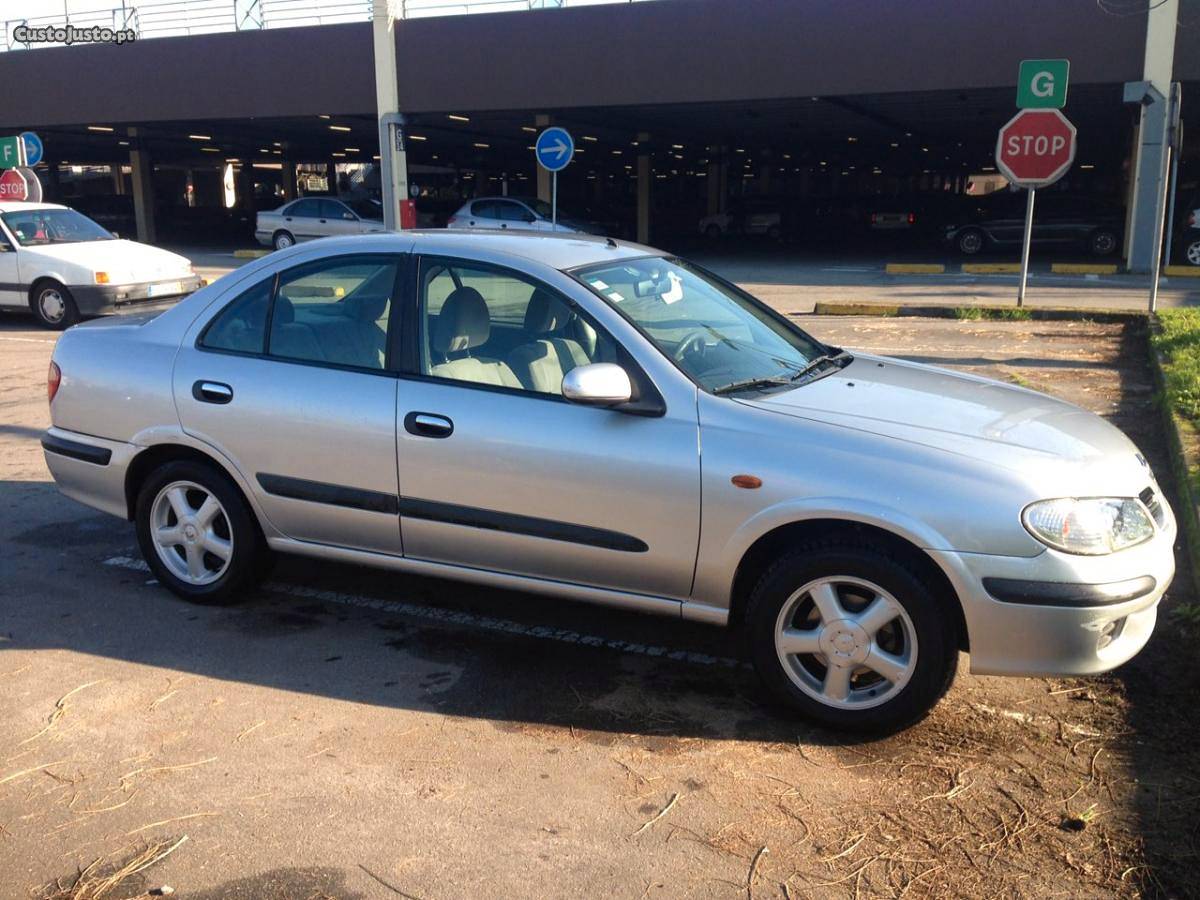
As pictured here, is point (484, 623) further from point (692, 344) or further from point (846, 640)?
point (846, 640)

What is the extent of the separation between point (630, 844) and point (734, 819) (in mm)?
339

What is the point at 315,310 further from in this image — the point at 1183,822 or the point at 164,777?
the point at 1183,822

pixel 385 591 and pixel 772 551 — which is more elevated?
pixel 772 551

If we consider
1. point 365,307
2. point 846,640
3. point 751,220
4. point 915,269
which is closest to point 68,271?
point 365,307

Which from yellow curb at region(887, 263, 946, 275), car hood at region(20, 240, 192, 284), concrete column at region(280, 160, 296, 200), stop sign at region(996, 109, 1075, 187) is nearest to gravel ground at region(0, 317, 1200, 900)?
car hood at region(20, 240, 192, 284)

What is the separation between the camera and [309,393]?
4.59 meters

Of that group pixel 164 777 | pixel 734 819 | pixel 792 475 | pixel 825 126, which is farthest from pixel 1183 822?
pixel 825 126

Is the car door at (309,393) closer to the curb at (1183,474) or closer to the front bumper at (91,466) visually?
the front bumper at (91,466)

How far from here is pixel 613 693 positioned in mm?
4184

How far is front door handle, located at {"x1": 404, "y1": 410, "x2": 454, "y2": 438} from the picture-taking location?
14.1 ft

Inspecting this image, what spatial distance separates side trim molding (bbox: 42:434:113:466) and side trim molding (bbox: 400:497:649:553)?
1.61m

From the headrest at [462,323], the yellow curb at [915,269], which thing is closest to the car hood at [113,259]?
the headrest at [462,323]

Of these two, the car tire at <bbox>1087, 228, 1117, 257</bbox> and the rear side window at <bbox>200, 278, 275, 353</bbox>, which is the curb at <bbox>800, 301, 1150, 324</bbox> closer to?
the rear side window at <bbox>200, 278, 275, 353</bbox>

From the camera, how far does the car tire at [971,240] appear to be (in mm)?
28359
